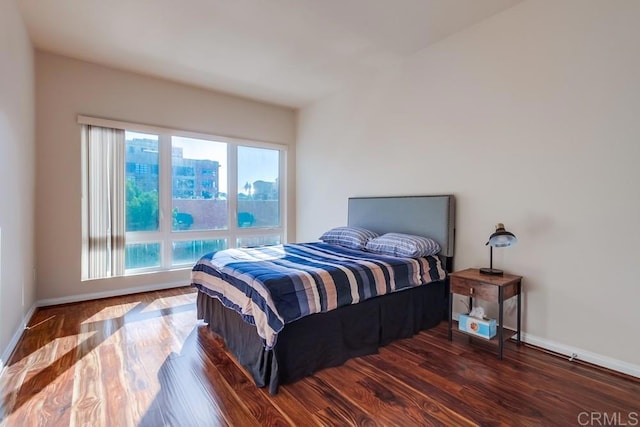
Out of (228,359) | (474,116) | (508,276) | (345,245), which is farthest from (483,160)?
(228,359)

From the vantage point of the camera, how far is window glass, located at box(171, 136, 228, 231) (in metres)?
4.38

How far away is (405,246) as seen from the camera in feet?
9.79

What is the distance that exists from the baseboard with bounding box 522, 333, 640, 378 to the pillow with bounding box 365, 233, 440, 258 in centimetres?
104

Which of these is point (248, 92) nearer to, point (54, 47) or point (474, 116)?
point (54, 47)

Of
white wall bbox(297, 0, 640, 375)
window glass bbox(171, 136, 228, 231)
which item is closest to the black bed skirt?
white wall bbox(297, 0, 640, 375)

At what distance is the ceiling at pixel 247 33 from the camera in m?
2.65

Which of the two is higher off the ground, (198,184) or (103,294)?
(198,184)

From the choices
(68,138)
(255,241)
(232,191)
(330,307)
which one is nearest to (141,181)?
(68,138)

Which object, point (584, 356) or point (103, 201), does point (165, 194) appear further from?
point (584, 356)

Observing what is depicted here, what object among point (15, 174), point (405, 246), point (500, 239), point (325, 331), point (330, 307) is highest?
point (15, 174)

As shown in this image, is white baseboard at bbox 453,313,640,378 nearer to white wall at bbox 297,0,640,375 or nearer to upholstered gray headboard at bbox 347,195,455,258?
white wall at bbox 297,0,640,375

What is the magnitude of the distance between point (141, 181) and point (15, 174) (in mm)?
1499

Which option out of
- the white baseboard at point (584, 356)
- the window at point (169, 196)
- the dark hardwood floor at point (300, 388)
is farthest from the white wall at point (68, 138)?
the white baseboard at point (584, 356)

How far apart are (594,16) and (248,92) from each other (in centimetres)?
386
